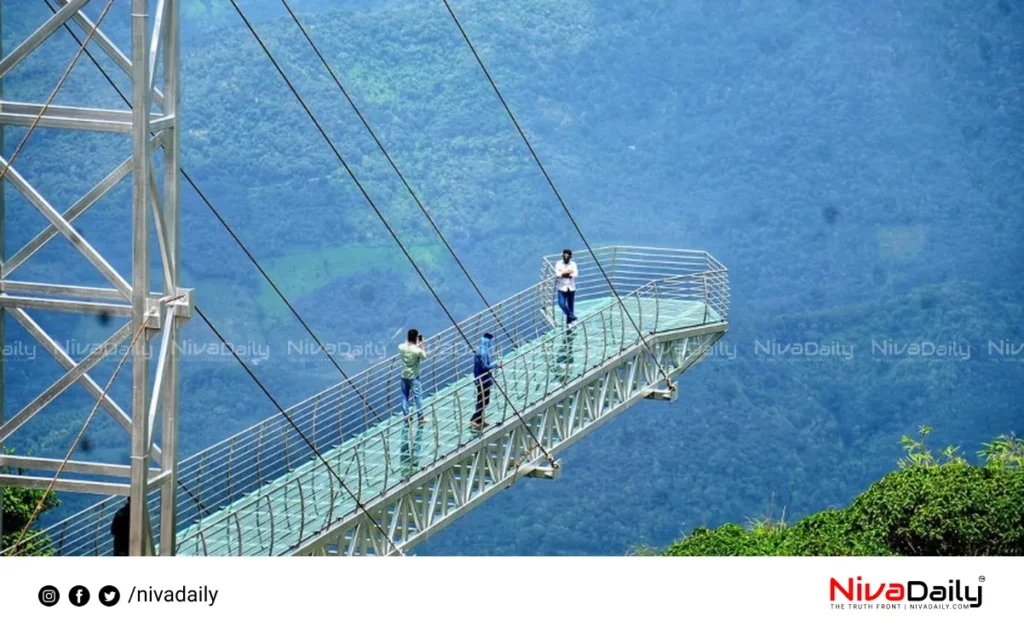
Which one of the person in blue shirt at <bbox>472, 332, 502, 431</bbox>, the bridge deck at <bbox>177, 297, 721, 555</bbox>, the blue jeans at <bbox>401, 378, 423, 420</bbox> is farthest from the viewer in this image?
the blue jeans at <bbox>401, 378, 423, 420</bbox>

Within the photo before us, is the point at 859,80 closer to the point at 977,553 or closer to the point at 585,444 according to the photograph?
the point at 585,444

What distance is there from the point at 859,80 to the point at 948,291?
4016 mm

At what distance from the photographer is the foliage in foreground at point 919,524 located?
514 inches

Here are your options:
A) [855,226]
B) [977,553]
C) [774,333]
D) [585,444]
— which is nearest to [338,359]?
[585,444]

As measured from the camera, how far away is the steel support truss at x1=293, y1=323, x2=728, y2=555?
1380cm

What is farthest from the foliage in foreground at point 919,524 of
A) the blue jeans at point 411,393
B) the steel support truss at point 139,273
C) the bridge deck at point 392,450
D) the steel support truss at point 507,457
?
the steel support truss at point 139,273

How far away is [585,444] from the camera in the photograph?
28.3m

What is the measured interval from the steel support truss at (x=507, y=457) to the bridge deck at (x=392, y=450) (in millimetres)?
93

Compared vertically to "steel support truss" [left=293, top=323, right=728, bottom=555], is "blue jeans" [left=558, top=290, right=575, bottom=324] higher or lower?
higher
